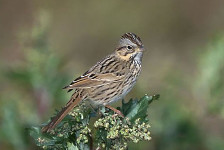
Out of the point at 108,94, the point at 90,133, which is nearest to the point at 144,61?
the point at 108,94

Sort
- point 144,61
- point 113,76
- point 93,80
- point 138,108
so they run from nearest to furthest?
point 138,108 → point 93,80 → point 113,76 → point 144,61

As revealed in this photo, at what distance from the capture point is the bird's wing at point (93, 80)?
538cm

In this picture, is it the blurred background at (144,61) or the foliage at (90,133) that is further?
Result: the blurred background at (144,61)

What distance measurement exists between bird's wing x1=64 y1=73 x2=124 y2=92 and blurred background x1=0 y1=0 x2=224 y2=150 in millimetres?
1059

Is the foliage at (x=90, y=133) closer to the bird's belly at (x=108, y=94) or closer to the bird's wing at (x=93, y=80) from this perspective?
the bird's wing at (x=93, y=80)

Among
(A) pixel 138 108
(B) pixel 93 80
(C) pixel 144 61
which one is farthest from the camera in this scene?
(C) pixel 144 61

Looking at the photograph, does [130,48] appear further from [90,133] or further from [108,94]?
[90,133]

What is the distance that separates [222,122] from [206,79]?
3.10 meters

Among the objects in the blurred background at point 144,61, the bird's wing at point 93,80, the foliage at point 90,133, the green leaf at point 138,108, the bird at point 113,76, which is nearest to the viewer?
the foliage at point 90,133

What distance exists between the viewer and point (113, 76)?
5.80 metres

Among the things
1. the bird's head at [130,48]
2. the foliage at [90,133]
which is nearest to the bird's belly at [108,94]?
the bird's head at [130,48]

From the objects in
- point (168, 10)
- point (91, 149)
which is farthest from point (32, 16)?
point (91, 149)

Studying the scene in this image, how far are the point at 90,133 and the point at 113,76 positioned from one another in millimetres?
2025

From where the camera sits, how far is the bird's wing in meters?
5.38
